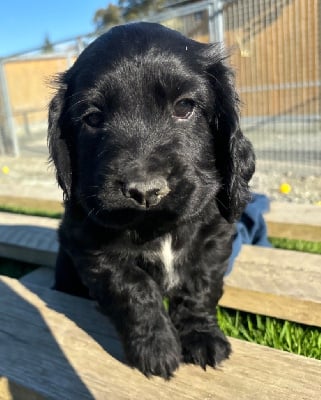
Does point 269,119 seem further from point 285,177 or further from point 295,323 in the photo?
point 295,323

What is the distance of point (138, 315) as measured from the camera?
1.52m

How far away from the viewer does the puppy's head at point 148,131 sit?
4.32 feet

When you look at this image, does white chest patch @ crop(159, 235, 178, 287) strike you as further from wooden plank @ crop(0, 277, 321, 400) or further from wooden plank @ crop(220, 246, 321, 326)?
wooden plank @ crop(220, 246, 321, 326)

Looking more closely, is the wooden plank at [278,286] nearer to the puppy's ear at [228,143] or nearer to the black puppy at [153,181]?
the black puppy at [153,181]

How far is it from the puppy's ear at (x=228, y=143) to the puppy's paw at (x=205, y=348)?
1.63 ft

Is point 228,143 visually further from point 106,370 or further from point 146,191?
point 106,370

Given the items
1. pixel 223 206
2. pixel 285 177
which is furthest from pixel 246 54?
pixel 223 206

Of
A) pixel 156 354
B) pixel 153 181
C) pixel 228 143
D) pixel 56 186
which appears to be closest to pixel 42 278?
pixel 156 354

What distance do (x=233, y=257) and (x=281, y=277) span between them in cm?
27

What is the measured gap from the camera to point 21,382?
1397 millimetres

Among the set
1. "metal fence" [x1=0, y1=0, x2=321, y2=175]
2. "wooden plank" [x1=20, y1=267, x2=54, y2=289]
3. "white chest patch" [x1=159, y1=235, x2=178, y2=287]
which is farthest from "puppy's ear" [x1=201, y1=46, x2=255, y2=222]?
"metal fence" [x1=0, y1=0, x2=321, y2=175]

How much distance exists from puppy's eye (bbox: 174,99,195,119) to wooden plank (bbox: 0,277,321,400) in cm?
84

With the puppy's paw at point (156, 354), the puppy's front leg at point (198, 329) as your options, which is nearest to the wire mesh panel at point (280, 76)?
the puppy's front leg at point (198, 329)

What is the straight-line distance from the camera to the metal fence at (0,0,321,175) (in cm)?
573
